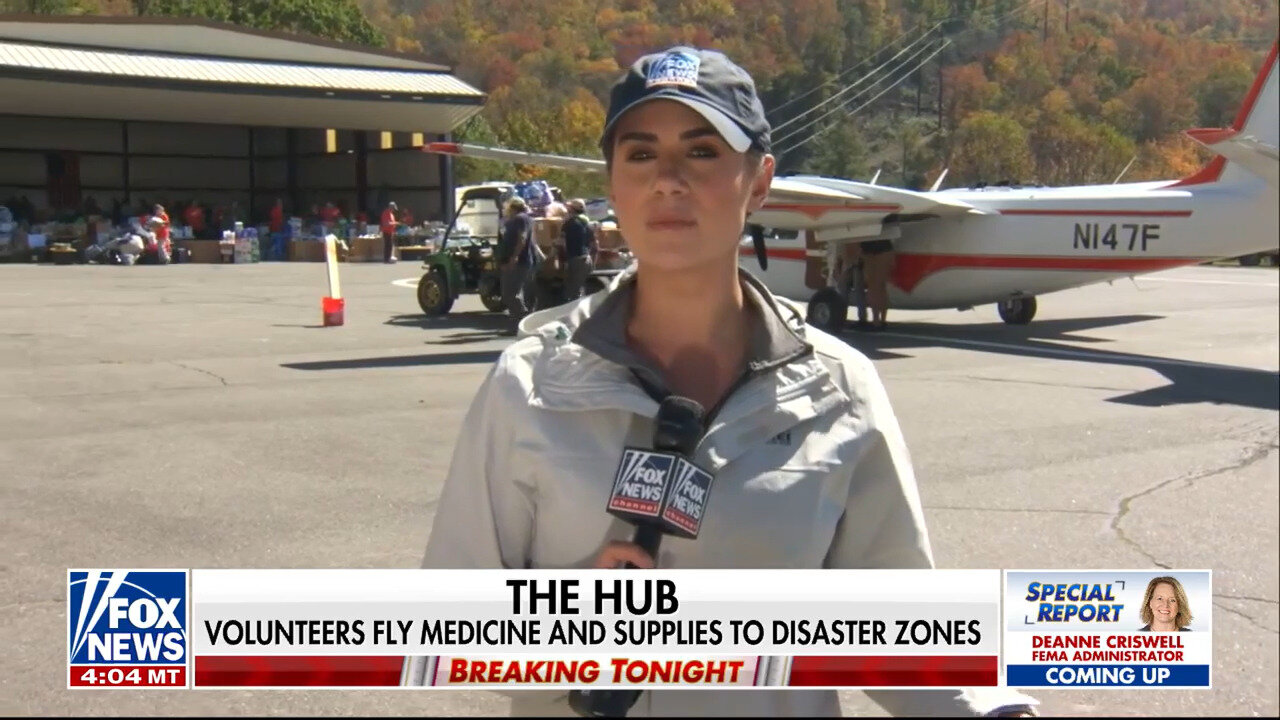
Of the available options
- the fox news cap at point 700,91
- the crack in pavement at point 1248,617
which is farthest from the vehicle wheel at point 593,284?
the crack in pavement at point 1248,617

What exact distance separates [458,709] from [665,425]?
112cm

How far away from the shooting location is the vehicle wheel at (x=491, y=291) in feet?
55.6

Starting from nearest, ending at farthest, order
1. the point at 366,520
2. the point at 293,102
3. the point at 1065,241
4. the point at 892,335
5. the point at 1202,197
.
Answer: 1. the point at 366,520
2. the point at 293,102
3. the point at 1202,197
4. the point at 1065,241
5. the point at 892,335

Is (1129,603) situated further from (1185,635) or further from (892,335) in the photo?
(892,335)

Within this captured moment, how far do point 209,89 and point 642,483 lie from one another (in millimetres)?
5121

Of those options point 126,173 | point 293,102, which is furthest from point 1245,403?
point 126,173

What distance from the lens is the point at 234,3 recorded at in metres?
5.87

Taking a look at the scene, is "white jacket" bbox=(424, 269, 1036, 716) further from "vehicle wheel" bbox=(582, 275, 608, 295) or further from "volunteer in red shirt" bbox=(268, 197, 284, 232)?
"volunteer in red shirt" bbox=(268, 197, 284, 232)

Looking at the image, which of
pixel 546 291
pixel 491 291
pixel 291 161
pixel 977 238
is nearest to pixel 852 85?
pixel 291 161

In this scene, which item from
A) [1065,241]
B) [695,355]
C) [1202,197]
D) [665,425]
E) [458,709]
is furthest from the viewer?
[1065,241]

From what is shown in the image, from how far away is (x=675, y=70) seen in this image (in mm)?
1835

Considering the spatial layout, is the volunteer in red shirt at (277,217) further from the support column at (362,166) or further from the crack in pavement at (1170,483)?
the crack in pavement at (1170,483)

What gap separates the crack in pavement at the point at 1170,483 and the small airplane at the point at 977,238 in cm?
329

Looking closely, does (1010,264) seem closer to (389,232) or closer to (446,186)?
(446,186)
